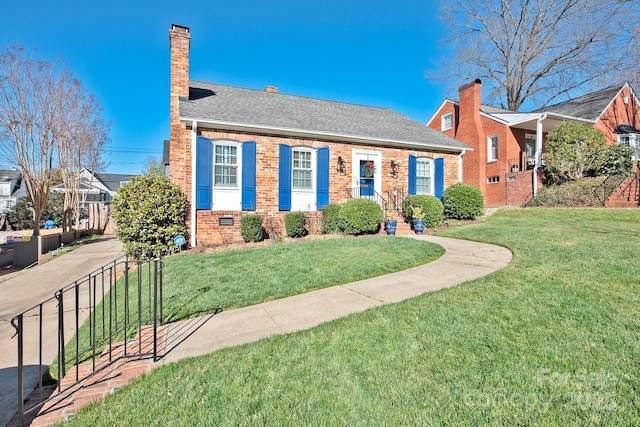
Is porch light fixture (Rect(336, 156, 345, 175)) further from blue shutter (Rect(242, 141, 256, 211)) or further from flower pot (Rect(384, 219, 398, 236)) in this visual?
blue shutter (Rect(242, 141, 256, 211))

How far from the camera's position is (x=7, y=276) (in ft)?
27.0

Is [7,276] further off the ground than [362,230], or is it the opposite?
[362,230]

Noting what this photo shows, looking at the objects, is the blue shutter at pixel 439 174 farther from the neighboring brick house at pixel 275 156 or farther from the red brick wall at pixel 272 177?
the red brick wall at pixel 272 177

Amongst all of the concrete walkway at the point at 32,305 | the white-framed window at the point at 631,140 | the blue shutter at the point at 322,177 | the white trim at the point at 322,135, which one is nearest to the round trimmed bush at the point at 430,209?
the white trim at the point at 322,135

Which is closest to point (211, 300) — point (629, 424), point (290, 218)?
point (629, 424)

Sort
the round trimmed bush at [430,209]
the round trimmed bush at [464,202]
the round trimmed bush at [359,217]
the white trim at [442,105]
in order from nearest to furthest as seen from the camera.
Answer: the round trimmed bush at [359,217], the round trimmed bush at [430,209], the round trimmed bush at [464,202], the white trim at [442,105]

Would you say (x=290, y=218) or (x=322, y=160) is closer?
(x=290, y=218)

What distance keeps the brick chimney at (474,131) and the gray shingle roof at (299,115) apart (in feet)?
17.2

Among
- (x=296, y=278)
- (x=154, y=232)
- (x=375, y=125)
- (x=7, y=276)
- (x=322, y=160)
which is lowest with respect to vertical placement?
(x=7, y=276)

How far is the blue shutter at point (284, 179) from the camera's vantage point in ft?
35.1

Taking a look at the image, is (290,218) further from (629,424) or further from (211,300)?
(629,424)

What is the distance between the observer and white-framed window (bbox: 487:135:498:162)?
18781mm

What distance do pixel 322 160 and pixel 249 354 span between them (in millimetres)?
8980

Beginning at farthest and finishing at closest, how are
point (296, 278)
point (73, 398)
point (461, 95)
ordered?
point (461, 95) < point (296, 278) < point (73, 398)
